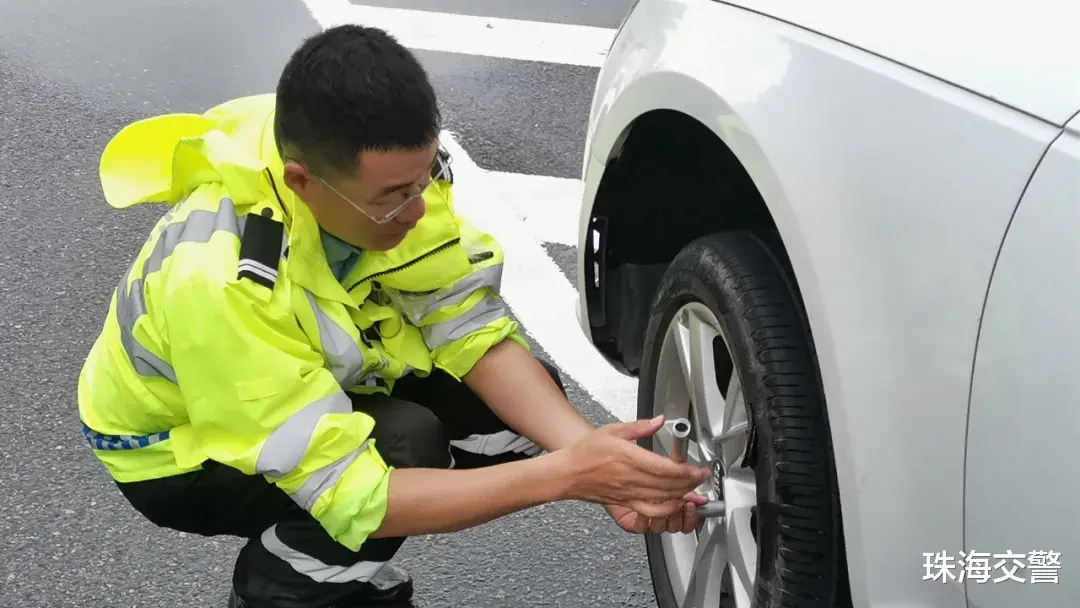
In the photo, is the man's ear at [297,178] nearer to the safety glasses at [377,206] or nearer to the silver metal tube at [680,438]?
the safety glasses at [377,206]

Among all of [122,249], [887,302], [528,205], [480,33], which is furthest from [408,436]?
[480,33]

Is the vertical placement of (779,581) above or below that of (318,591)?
above

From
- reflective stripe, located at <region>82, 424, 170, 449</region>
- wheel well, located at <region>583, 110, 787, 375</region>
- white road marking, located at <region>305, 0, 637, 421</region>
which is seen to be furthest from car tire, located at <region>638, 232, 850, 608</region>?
reflective stripe, located at <region>82, 424, 170, 449</region>

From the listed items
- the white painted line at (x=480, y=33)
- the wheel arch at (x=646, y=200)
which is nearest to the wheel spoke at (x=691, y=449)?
the wheel arch at (x=646, y=200)

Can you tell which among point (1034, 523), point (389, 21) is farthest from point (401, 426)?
point (389, 21)

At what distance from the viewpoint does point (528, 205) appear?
12.5 ft

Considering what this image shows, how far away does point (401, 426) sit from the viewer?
1923 millimetres

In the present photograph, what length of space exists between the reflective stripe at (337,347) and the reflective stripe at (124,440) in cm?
31

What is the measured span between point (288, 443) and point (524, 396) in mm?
565

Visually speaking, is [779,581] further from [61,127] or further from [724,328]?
[61,127]

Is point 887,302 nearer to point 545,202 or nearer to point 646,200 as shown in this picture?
point 646,200

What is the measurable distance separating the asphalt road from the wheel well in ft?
1.72

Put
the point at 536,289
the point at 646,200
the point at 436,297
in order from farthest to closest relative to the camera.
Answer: the point at 536,289
the point at 646,200
the point at 436,297

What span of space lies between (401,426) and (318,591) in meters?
0.31
